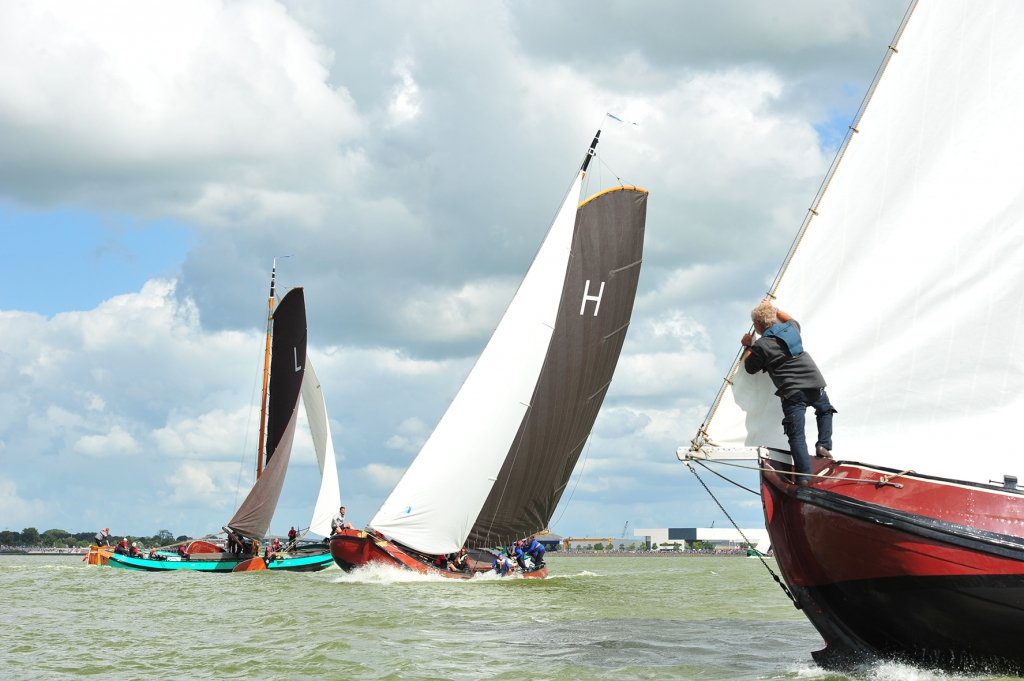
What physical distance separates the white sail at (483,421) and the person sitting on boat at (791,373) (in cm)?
2306

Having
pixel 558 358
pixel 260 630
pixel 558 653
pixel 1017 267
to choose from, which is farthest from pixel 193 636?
pixel 558 358

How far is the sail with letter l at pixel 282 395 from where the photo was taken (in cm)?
A: 4897

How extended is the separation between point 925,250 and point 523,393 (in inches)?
939

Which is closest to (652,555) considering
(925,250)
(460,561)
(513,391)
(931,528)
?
(460,561)

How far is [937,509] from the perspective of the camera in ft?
39.2

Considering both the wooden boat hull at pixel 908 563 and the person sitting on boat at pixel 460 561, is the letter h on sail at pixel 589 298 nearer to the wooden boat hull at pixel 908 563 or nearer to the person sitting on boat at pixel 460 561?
the person sitting on boat at pixel 460 561

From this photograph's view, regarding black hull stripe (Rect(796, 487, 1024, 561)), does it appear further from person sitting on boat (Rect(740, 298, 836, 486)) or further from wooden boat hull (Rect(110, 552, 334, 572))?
wooden boat hull (Rect(110, 552, 334, 572))

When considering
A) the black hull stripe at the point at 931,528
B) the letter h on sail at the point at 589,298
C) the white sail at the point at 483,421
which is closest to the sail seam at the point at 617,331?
the letter h on sail at the point at 589,298

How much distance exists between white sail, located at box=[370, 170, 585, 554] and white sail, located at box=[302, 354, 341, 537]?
714 inches

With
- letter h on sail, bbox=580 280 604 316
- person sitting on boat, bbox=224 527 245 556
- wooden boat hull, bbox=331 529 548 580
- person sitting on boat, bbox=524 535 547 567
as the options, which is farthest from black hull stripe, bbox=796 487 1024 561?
person sitting on boat, bbox=224 527 245 556

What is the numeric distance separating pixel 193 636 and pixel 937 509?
1382 centimetres

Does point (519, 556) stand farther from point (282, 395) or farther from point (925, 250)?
point (925, 250)

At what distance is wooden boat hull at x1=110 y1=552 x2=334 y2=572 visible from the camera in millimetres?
46781

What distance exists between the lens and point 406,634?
20000 mm
